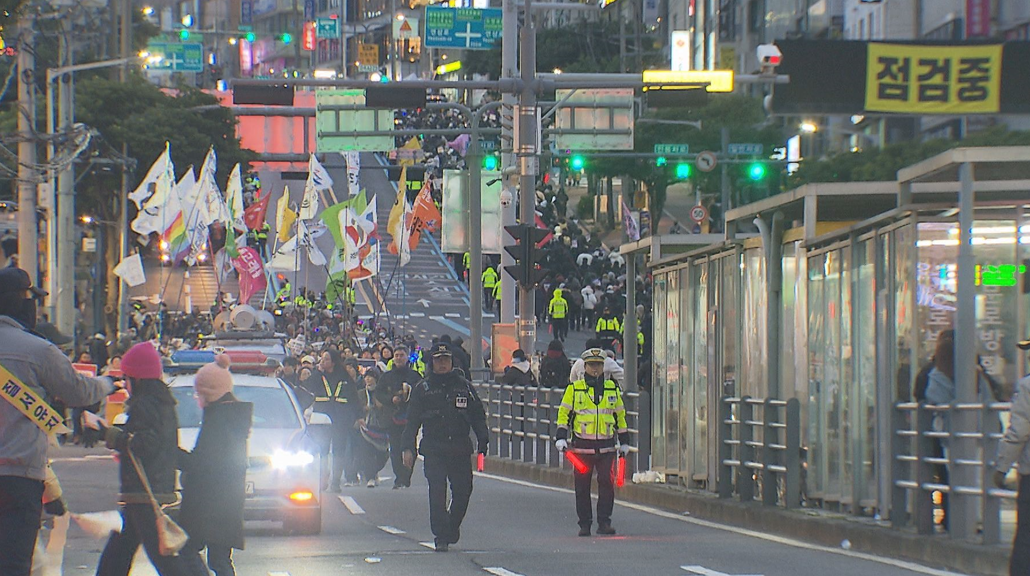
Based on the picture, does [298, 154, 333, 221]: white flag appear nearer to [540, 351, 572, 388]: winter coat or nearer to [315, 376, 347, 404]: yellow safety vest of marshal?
[540, 351, 572, 388]: winter coat

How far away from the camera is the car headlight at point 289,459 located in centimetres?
1641

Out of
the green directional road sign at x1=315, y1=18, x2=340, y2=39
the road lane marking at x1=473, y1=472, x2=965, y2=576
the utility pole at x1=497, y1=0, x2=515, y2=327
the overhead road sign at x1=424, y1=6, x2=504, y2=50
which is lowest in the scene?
the road lane marking at x1=473, y1=472, x2=965, y2=576

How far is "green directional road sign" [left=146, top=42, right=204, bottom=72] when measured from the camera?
8281 centimetres

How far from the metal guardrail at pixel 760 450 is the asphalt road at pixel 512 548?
25.1 inches

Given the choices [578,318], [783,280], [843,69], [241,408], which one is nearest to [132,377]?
[241,408]

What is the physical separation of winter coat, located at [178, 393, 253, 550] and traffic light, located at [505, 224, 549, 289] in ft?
54.9

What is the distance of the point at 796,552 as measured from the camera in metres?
14.6

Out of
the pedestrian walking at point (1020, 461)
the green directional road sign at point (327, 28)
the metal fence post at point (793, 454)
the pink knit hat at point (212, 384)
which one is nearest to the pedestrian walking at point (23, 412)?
the pink knit hat at point (212, 384)

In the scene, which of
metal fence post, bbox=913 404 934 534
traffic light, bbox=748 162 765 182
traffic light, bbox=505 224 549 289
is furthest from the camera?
traffic light, bbox=748 162 765 182

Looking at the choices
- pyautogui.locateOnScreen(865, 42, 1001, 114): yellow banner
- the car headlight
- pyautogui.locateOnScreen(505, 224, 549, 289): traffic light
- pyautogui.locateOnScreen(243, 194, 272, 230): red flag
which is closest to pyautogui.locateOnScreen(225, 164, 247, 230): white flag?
pyautogui.locateOnScreen(243, 194, 272, 230): red flag

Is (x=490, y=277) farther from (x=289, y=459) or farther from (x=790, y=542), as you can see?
(x=790, y=542)

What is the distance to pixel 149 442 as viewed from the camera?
10359 mm

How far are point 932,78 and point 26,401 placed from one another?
Result: 16.0m

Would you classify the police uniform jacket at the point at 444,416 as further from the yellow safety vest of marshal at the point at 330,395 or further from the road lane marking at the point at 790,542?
the yellow safety vest of marshal at the point at 330,395
